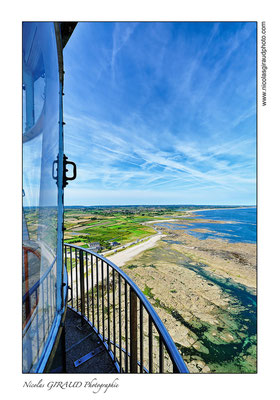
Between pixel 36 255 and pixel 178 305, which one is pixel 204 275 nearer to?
pixel 178 305

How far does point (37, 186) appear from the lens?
950 millimetres

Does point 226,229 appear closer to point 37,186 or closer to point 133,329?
point 133,329

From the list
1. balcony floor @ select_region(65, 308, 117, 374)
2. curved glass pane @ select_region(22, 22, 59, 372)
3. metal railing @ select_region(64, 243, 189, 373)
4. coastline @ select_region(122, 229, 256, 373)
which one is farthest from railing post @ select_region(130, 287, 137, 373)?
coastline @ select_region(122, 229, 256, 373)

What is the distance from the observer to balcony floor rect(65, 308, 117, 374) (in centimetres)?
136

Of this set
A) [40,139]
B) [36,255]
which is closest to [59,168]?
[40,139]

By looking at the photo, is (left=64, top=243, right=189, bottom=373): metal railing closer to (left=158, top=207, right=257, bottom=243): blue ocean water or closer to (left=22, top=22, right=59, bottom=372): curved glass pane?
(left=22, top=22, right=59, bottom=372): curved glass pane

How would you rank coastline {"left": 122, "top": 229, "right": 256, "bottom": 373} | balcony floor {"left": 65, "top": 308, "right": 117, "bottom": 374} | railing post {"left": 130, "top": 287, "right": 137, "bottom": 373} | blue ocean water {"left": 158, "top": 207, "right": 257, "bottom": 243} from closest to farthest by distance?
railing post {"left": 130, "top": 287, "right": 137, "bottom": 373} → balcony floor {"left": 65, "top": 308, "right": 117, "bottom": 374} → coastline {"left": 122, "top": 229, "right": 256, "bottom": 373} → blue ocean water {"left": 158, "top": 207, "right": 257, "bottom": 243}

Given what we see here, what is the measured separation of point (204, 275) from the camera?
13.3 meters

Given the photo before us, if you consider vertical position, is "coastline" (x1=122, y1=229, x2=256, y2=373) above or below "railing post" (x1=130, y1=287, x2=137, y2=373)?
below

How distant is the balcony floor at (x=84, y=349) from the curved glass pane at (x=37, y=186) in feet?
2.16

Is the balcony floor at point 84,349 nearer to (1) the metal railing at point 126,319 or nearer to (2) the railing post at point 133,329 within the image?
(1) the metal railing at point 126,319

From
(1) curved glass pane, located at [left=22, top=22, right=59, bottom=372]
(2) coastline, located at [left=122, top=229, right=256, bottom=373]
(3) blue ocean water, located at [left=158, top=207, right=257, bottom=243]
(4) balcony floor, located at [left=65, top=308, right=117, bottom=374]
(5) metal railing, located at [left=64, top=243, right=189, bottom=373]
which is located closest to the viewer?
(5) metal railing, located at [left=64, top=243, right=189, bottom=373]

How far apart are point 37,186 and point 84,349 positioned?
1.66 m

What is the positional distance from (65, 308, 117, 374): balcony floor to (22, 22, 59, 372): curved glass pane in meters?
0.66
